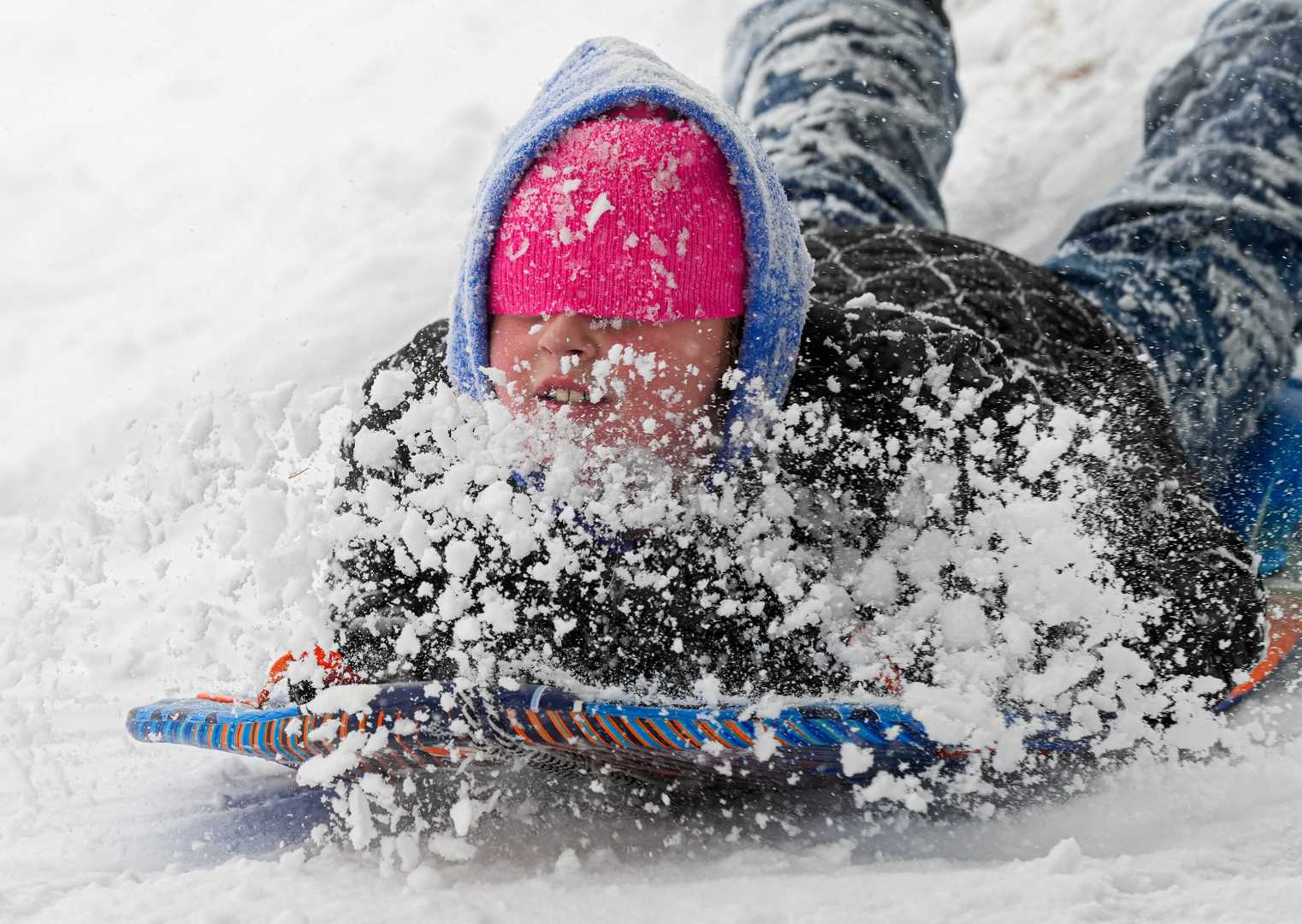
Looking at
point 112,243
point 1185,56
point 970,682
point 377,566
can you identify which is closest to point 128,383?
point 112,243

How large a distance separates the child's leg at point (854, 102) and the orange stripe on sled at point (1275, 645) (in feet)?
2.74

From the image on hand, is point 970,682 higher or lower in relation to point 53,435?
lower

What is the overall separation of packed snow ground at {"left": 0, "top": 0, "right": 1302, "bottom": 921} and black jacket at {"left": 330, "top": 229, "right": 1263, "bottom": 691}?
0.09 meters

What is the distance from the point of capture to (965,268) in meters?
1.33

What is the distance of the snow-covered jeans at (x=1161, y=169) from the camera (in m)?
1.39

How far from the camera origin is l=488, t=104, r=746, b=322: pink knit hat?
2.51 ft

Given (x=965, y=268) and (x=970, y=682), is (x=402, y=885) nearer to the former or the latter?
(x=970, y=682)

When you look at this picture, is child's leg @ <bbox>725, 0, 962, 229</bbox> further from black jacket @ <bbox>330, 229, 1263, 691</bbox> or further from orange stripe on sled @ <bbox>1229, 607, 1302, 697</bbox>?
orange stripe on sled @ <bbox>1229, 607, 1302, 697</bbox>

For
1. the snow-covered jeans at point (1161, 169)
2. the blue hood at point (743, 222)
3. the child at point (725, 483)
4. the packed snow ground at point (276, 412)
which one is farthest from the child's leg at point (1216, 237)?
the blue hood at point (743, 222)

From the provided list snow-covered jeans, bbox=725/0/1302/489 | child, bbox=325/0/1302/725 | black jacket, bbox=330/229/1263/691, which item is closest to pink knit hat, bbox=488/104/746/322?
child, bbox=325/0/1302/725

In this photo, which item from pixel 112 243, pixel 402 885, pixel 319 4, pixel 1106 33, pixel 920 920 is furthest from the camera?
pixel 319 4

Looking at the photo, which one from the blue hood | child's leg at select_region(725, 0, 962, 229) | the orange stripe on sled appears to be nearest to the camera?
the blue hood

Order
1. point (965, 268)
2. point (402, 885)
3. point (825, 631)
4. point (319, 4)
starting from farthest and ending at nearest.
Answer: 1. point (319, 4)
2. point (965, 268)
3. point (825, 631)
4. point (402, 885)

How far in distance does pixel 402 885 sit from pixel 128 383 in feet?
3.86
